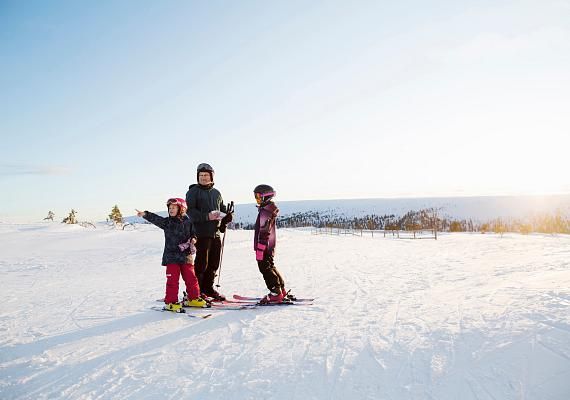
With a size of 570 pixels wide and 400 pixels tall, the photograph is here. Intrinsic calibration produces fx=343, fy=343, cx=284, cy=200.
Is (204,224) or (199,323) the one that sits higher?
(204,224)

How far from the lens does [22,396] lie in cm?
324

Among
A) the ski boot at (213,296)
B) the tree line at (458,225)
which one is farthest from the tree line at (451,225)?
the ski boot at (213,296)

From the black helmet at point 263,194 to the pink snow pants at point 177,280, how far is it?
165cm

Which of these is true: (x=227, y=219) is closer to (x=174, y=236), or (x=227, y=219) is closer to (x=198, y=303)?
(x=174, y=236)

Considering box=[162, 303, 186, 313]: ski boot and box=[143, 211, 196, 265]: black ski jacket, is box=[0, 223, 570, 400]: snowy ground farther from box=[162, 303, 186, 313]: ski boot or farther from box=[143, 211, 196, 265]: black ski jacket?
box=[143, 211, 196, 265]: black ski jacket

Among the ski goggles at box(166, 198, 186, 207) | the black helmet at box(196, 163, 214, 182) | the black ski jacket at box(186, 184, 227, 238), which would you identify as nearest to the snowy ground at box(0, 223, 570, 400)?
the black ski jacket at box(186, 184, 227, 238)

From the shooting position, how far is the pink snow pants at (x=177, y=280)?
19.1 ft

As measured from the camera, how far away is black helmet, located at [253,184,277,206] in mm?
6215

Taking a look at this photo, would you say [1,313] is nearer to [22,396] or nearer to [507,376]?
[22,396]

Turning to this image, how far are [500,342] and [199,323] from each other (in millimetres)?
3943

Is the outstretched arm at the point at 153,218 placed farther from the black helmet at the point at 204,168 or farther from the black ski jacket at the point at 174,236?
the black helmet at the point at 204,168

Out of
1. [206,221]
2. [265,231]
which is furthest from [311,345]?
[206,221]

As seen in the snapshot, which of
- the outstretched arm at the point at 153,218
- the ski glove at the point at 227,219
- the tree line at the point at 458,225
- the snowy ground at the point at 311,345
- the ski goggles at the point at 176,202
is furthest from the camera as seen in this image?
the tree line at the point at 458,225

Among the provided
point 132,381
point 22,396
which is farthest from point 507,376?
point 22,396
